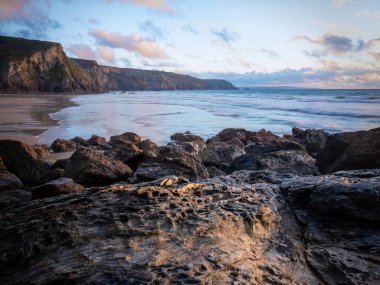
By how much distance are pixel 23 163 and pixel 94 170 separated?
7.15 feet

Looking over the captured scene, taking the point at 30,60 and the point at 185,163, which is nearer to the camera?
the point at 185,163

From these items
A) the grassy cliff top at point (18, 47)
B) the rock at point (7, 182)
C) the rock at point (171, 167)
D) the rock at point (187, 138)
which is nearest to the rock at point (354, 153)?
the rock at point (171, 167)

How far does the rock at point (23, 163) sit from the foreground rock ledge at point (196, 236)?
402cm

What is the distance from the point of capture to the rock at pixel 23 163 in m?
6.31

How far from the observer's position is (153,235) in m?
2.18

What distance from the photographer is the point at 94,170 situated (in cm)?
533

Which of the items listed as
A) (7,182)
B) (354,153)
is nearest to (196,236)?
(354,153)

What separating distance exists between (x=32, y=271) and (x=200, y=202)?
1.38 meters

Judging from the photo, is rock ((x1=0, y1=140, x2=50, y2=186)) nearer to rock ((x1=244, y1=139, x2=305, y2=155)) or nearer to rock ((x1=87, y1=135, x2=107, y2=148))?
rock ((x1=87, y1=135, x2=107, y2=148))

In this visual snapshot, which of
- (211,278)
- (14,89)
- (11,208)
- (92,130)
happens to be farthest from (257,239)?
(14,89)

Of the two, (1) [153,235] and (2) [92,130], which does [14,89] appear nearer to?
(2) [92,130]

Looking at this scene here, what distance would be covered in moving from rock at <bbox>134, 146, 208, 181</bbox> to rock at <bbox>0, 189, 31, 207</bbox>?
170 centimetres

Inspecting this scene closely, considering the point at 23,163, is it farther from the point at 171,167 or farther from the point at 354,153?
the point at 354,153

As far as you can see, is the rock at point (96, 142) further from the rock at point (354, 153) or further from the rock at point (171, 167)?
the rock at point (354, 153)
